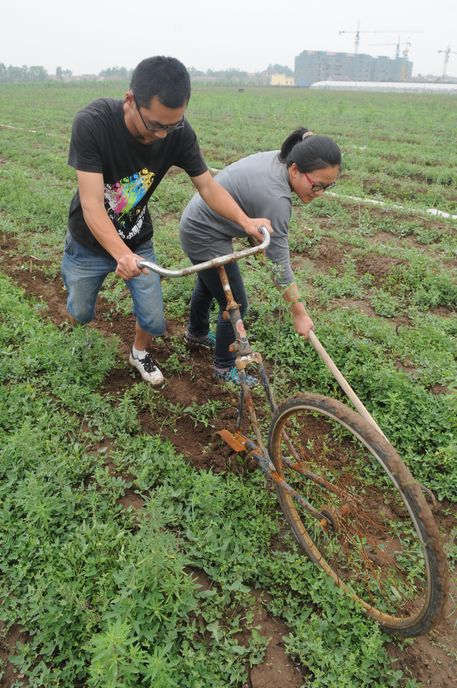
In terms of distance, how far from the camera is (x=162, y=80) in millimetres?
2064

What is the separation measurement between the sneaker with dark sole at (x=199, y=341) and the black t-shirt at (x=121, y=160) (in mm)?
1064

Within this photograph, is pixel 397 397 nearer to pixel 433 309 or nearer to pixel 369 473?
pixel 369 473

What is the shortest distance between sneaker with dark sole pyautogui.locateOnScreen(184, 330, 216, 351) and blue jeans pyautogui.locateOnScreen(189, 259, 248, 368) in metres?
0.04

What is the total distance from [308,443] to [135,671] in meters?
1.64

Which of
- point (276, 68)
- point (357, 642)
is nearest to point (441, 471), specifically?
point (357, 642)

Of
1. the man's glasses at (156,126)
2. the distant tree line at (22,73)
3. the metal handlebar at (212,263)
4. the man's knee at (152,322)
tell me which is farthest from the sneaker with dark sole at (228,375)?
the distant tree line at (22,73)

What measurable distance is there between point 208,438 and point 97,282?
1.25 meters

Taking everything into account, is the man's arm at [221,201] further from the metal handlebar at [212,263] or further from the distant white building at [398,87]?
the distant white building at [398,87]

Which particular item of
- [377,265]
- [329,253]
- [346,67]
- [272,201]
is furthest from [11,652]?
[346,67]

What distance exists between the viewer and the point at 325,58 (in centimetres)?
12244

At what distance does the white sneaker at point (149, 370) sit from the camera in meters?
3.50

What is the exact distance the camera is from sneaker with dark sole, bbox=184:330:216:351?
3.95 metres

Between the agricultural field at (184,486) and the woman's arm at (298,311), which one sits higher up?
the woman's arm at (298,311)

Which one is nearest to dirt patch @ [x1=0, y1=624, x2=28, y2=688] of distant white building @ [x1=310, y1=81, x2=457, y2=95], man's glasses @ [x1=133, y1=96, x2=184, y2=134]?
man's glasses @ [x1=133, y1=96, x2=184, y2=134]
